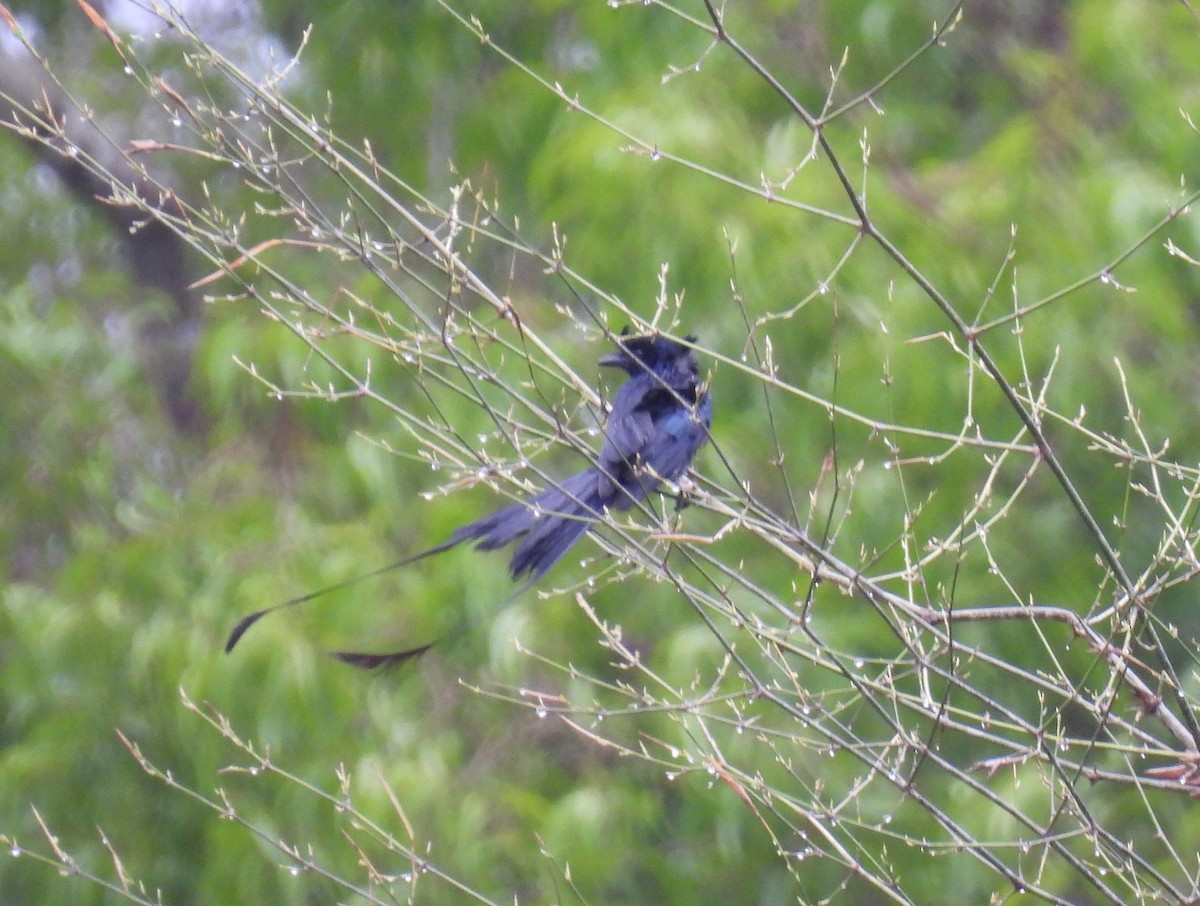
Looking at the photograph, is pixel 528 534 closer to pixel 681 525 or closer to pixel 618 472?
pixel 618 472

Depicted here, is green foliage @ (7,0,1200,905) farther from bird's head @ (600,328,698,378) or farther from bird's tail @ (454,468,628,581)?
bird's tail @ (454,468,628,581)

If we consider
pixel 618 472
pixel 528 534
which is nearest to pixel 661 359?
pixel 618 472

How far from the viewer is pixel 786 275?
13.0 ft

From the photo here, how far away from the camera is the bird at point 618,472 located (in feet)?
7.68

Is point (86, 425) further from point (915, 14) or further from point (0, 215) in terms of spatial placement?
point (915, 14)

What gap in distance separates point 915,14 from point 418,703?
2.41 metres

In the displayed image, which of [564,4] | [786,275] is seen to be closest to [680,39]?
[564,4]

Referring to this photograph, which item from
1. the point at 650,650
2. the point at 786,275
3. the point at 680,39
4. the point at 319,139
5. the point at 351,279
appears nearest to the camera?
the point at 319,139

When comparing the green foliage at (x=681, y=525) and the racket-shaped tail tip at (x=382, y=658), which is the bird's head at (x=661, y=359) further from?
the racket-shaped tail tip at (x=382, y=658)

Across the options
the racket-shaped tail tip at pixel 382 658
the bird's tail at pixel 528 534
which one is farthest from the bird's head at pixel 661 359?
the racket-shaped tail tip at pixel 382 658

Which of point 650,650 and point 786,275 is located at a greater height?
point 786,275

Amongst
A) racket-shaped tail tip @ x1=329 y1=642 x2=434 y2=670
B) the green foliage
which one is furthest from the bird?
the green foliage

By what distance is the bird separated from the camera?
234 centimetres

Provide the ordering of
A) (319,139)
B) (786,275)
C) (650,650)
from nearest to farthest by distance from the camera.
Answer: (319,139), (786,275), (650,650)
